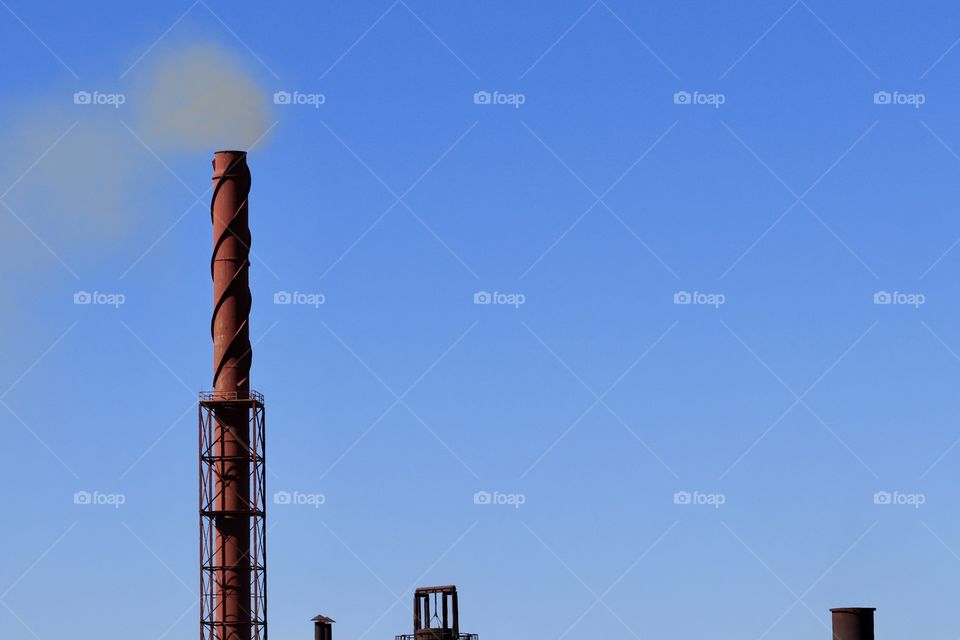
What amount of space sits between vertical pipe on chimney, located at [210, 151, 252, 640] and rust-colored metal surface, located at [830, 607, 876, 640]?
1616 centimetres

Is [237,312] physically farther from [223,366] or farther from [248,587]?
[248,587]

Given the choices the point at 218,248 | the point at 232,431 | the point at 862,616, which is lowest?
the point at 862,616

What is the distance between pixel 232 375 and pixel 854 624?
18.4 metres

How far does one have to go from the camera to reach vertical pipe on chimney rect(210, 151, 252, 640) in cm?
7531

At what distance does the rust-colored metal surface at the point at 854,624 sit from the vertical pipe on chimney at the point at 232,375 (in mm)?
16159

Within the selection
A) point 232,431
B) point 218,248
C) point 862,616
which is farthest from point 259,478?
point 862,616

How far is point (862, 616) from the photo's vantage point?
7250cm

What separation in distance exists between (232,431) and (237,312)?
334cm

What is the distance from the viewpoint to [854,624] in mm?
72438

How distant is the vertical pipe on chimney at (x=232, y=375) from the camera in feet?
247

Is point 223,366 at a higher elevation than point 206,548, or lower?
higher

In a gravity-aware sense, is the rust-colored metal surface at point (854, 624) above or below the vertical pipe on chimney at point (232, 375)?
below

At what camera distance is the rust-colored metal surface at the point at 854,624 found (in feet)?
238

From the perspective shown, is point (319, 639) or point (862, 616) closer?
point (862, 616)
